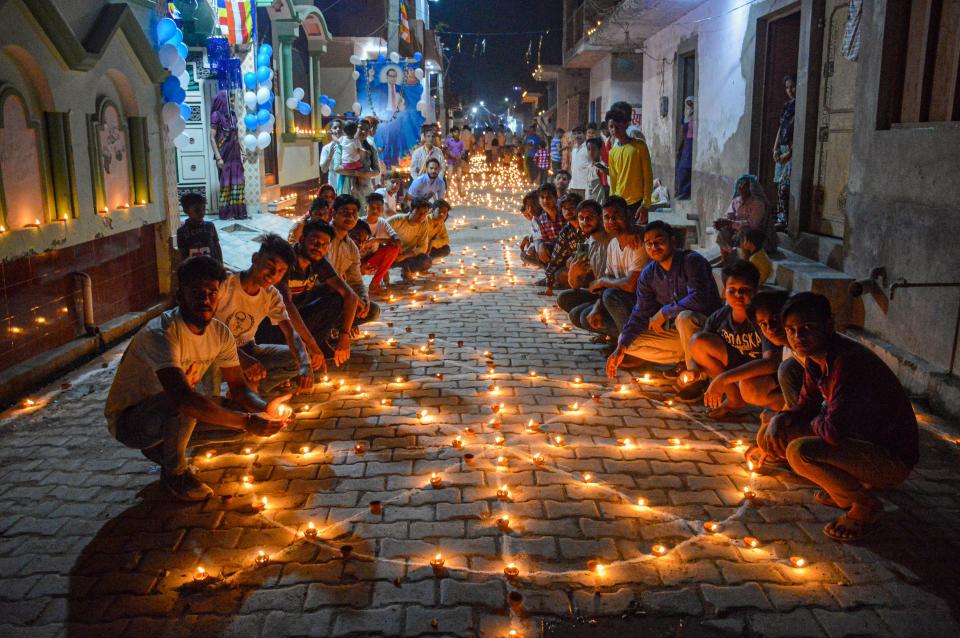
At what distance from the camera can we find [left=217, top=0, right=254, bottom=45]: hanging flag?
11.7m

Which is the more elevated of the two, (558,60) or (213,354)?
(558,60)

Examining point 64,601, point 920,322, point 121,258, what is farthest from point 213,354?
point 920,322

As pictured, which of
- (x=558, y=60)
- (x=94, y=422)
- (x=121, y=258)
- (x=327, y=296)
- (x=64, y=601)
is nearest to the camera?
(x=64, y=601)

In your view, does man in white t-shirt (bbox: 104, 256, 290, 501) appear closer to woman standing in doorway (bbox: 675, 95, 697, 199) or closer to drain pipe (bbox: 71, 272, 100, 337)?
drain pipe (bbox: 71, 272, 100, 337)

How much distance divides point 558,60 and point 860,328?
27403 millimetres

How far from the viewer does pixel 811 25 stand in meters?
7.86

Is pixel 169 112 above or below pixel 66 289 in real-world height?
above

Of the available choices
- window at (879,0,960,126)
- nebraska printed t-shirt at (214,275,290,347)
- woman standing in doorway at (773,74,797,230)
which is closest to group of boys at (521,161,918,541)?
window at (879,0,960,126)

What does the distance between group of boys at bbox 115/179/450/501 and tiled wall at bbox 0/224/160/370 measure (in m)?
0.55

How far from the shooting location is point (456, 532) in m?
3.72

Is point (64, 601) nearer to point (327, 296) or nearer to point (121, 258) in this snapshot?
point (327, 296)

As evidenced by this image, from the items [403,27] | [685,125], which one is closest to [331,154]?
[685,125]

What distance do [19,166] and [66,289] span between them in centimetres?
107

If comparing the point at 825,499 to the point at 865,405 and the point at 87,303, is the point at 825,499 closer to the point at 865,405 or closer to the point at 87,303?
the point at 865,405
